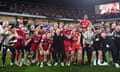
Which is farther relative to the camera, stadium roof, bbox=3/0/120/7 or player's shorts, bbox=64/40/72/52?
stadium roof, bbox=3/0/120/7

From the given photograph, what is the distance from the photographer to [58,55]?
11961 millimetres

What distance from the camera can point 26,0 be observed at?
42.7 meters

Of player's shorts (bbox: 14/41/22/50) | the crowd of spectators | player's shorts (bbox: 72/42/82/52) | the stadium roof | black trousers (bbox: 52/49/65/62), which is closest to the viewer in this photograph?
player's shorts (bbox: 14/41/22/50)

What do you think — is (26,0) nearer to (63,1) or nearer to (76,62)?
(63,1)

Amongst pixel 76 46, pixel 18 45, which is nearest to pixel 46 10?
pixel 18 45

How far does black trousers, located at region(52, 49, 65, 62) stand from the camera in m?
11.9

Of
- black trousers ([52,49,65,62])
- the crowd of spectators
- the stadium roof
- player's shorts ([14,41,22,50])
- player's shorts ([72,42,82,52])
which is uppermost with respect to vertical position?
the stadium roof

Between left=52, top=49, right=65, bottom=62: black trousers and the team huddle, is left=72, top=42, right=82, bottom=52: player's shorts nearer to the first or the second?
the team huddle

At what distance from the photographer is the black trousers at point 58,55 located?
38.9 feet

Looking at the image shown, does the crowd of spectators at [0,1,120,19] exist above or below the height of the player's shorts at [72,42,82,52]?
above

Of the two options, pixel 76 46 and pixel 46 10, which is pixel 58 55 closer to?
pixel 76 46

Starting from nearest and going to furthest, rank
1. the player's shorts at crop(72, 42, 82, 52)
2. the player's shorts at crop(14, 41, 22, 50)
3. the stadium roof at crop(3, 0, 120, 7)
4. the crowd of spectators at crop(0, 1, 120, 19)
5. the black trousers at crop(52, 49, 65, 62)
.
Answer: the player's shorts at crop(14, 41, 22, 50) < the player's shorts at crop(72, 42, 82, 52) < the black trousers at crop(52, 49, 65, 62) < the crowd of spectators at crop(0, 1, 120, 19) < the stadium roof at crop(3, 0, 120, 7)

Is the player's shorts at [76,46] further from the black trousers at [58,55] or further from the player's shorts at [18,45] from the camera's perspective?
the player's shorts at [18,45]

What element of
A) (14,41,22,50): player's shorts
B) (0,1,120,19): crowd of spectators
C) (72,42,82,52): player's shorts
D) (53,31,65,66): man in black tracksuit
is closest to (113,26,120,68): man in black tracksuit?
(72,42,82,52): player's shorts
